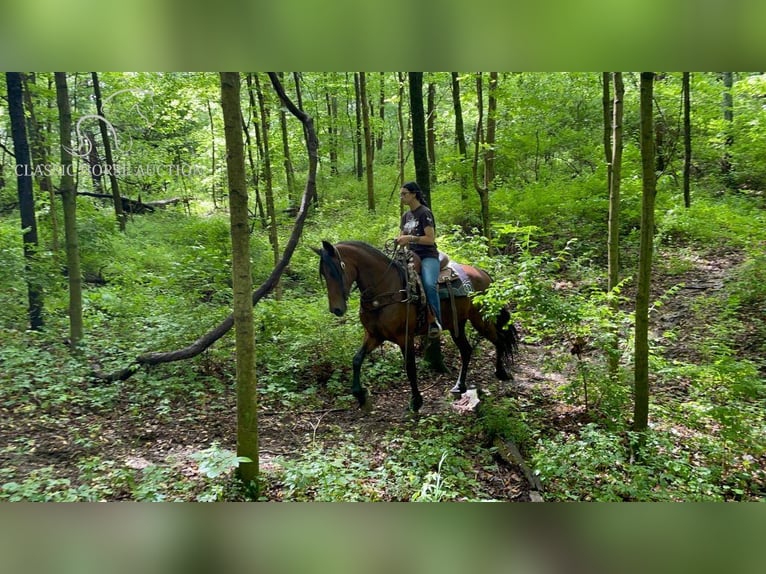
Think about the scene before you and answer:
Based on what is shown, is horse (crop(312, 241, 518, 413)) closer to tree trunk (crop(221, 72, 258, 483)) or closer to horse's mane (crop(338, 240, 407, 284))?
horse's mane (crop(338, 240, 407, 284))

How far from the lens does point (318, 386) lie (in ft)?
15.2

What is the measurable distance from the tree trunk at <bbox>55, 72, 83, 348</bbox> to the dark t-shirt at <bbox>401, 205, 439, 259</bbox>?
298cm

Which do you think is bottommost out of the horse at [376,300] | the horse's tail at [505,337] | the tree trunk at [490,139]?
the horse's tail at [505,337]

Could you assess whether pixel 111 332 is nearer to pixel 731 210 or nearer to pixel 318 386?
pixel 318 386

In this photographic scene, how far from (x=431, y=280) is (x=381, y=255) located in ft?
1.88

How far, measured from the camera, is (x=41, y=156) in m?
4.05

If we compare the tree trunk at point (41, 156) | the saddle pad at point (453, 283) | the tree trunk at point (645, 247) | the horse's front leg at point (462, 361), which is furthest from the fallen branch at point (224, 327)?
the tree trunk at point (645, 247)

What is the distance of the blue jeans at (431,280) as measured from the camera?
14.7 ft

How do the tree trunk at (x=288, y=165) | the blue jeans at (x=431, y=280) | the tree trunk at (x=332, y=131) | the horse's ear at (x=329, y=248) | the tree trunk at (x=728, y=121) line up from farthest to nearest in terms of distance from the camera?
the tree trunk at (x=332, y=131) < the tree trunk at (x=288, y=165) < the tree trunk at (x=728, y=121) < the blue jeans at (x=431, y=280) < the horse's ear at (x=329, y=248)

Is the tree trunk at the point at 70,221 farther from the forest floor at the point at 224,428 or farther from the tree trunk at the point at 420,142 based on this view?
the tree trunk at the point at 420,142

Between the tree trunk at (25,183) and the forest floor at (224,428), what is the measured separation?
97cm

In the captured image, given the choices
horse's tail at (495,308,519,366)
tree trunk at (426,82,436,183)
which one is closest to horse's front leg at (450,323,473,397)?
horse's tail at (495,308,519,366)

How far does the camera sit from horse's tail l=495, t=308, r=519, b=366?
4957 mm
